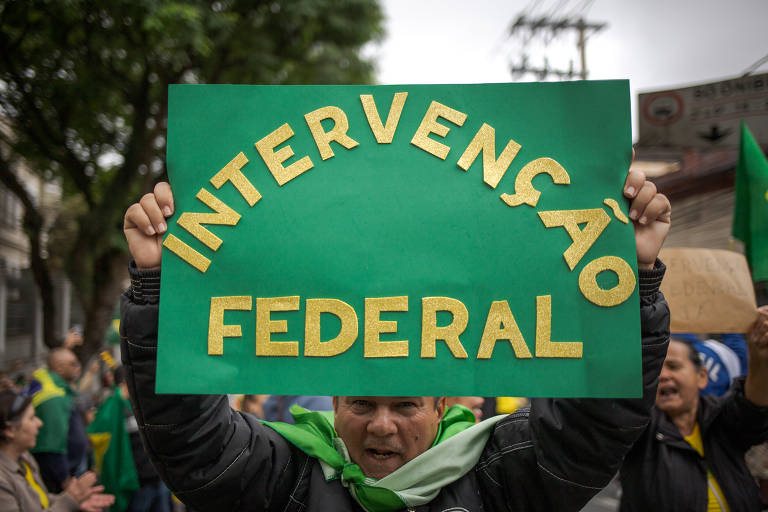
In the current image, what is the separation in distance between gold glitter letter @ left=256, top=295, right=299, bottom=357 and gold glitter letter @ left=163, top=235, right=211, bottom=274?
0.15 m

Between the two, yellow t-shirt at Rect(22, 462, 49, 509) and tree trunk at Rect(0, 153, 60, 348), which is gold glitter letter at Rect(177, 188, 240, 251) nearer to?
yellow t-shirt at Rect(22, 462, 49, 509)

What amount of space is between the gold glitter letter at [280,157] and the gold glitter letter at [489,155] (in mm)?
376

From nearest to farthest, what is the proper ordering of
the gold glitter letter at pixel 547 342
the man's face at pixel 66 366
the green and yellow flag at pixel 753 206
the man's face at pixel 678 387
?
1. the gold glitter letter at pixel 547 342
2. the man's face at pixel 678 387
3. the green and yellow flag at pixel 753 206
4. the man's face at pixel 66 366

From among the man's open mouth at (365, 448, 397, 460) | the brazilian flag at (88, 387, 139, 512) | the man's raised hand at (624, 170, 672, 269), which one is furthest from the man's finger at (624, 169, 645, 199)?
the brazilian flag at (88, 387, 139, 512)

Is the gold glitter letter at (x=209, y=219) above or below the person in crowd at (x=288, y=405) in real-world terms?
above

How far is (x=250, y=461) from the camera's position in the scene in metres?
1.55

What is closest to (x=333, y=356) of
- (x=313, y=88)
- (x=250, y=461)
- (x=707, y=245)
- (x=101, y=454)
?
(x=250, y=461)

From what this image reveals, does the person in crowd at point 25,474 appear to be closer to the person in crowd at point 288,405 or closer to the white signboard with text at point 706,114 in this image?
the person in crowd at point 288,405

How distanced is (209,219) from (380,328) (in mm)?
480

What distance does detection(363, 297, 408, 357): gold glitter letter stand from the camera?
138 cm

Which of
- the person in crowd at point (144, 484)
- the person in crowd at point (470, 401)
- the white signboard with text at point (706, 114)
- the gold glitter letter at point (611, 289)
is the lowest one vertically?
the person in crowd at point (144, 484)

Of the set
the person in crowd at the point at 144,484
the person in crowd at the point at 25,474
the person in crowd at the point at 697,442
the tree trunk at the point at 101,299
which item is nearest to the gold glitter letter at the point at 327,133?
the person in crowd at the point at 697,442

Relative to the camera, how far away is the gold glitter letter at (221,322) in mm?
1392

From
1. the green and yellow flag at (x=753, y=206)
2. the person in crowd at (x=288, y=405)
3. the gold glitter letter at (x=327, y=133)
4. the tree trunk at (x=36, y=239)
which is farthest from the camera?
the tree trunk at (x=36, y=239)
